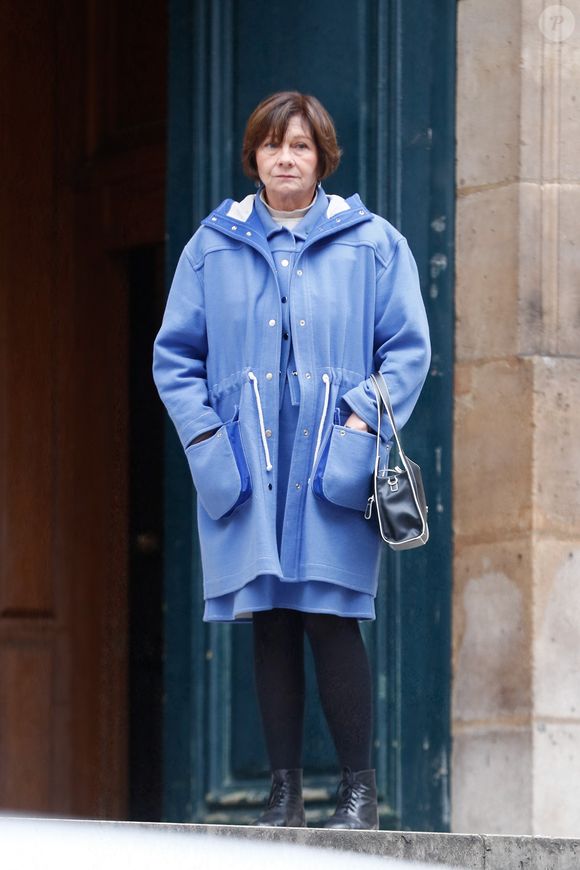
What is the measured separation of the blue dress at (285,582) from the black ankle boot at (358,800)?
0.34 metres

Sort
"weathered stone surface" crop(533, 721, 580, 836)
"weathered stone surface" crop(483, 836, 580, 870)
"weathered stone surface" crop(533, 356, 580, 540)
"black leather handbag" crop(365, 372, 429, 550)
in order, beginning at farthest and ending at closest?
1. "weathered stone surface" crop(533, 356, 580, 540)
2. "weathered stone surface" crop(533, 721, 580, 836)
3. "black leather handbag" crop(365, 372, 429, 550)
4. "weathered stone surface" crop(483, 836, 580, 870)

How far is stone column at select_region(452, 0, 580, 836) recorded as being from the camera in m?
4.97

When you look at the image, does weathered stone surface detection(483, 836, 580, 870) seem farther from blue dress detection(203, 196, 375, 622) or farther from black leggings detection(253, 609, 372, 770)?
blue dress detection(203, 196, 375, 622)

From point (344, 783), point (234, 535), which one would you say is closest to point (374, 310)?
point (234, 535)

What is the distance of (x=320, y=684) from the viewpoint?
3805mm

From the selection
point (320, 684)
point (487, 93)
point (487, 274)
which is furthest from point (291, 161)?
point (487, 93)

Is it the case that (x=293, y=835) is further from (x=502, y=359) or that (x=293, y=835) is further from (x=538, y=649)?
(x=502, y=359)

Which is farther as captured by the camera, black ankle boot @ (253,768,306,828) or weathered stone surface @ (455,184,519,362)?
weathered stone surface @ (455,184,519,362)

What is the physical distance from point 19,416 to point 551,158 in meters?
3.36

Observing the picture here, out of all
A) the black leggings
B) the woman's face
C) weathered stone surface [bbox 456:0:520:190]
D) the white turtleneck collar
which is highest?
weathered stone surface [bbox 456:0:520:190]

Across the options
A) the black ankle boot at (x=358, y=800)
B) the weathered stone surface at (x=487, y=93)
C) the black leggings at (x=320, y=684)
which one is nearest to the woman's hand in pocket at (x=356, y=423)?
the black leggings at (x=320, y=684)

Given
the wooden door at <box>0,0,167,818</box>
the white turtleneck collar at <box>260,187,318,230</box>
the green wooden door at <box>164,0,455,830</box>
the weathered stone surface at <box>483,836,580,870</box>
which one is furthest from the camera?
the wooden door at <box>0,0,167,818</box>

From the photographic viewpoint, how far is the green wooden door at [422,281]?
515 cm

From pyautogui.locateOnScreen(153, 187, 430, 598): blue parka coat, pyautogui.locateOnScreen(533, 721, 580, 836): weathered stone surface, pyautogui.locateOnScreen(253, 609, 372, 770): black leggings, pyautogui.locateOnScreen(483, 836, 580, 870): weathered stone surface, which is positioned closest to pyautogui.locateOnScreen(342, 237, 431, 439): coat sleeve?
pyautogui.locateOnScreen(153, 187, 430, 598): blue parka coat
